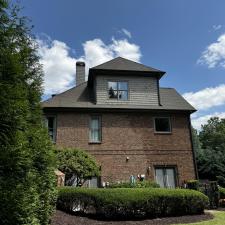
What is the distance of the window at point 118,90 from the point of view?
A: 1806 cm

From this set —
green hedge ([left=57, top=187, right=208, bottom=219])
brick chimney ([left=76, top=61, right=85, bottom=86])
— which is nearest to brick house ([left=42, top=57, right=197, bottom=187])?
brick chimney ([left=76, top=61, right=85, bottom=86])

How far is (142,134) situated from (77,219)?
8860 mm

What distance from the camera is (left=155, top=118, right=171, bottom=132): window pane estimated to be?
17922 mm

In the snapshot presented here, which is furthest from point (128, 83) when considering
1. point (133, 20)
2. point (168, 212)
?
point (168, 212)

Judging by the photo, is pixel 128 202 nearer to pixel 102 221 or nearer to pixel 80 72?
pixel 102 221

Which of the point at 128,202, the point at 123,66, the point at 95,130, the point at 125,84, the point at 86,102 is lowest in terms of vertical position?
the point at 128,202

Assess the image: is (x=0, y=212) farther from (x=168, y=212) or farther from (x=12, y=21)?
(x=168, y=212)

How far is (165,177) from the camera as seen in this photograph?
17000 millimetres

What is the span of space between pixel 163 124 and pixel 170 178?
341 centimetres

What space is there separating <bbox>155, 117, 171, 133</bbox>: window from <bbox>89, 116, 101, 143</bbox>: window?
372 cm

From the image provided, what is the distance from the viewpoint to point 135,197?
32.9ft

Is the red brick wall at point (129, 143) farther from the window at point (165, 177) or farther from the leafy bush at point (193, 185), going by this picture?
the leafy bush at point (193, 185)

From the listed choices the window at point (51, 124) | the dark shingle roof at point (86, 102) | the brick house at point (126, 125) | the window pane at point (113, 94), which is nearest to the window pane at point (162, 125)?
the brick house at point (126, 125)

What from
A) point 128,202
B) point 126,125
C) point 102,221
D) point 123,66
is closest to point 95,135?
point 126,125
